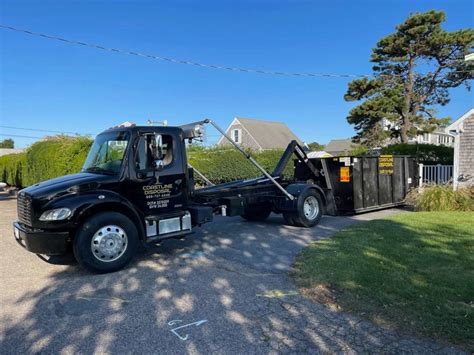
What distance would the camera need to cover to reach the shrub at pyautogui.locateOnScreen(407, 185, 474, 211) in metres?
11.7

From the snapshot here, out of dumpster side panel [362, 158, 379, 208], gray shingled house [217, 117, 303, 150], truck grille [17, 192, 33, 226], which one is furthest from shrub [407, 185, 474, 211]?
gray shingled house [217, 117, 303, 150]

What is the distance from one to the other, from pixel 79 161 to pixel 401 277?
1544cm

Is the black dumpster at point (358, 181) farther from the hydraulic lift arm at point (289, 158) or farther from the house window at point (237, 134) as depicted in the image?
the house window at point (237, 134)

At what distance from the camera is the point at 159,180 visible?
6.84 metres

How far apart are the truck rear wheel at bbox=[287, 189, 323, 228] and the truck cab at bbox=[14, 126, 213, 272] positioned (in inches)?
106

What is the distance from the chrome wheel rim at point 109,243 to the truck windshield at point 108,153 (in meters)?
1.02

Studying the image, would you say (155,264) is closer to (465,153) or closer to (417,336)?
(417,336)

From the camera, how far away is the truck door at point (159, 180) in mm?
6617

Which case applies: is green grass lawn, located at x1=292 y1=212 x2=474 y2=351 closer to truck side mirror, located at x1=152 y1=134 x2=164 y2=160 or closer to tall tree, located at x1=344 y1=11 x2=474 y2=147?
truck side mirror, located at x1=152 y1=134 x2=164 y2=160

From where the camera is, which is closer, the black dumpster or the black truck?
the black truck

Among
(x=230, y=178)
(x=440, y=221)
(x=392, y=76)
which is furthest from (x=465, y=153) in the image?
(x=392, y=76)

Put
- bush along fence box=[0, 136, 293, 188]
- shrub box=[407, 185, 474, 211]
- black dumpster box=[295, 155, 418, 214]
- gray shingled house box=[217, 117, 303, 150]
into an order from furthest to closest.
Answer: gray shingled house box=[217, 117, 303, 150] < bush along fence box=[0, 136, 293, 188] < shrub box=[407, 185, 474, 211] < black dumpster box=[295, 155, 418, 214]

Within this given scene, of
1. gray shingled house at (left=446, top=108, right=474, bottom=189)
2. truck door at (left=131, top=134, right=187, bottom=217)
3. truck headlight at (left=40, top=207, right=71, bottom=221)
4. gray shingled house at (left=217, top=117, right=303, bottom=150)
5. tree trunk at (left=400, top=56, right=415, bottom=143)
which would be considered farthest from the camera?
gray shingled house at (left=217, top=117, right=303, bottom=150)

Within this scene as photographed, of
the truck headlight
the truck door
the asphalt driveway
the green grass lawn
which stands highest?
the truck door
